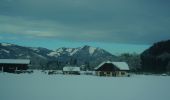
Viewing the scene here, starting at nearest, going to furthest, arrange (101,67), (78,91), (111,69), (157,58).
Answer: (78,91)
(111,69)
(101,67)
(157,58)

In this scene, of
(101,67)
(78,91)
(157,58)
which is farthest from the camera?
(157,58)

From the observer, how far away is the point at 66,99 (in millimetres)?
17766

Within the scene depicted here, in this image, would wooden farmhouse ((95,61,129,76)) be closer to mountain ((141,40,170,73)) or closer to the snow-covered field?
mountain ((141,40,170,73))

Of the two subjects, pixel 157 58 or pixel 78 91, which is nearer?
pixel 78 91

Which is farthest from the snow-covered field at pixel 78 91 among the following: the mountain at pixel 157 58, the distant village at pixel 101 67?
the mountain at pixel 157 58

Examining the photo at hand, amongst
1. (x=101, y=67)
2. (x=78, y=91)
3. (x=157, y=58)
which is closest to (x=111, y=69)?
(x=101, y=67)

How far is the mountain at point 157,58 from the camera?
126688 mm

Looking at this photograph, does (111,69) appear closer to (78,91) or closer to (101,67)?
(101,67)

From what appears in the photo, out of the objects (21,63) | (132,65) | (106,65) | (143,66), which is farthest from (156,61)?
(21,63)

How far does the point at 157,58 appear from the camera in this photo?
129m

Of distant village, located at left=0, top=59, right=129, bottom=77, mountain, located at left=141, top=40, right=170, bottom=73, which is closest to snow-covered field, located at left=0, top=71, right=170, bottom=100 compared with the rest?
distant village, located at left=0, top=59, right=129, bottom=77

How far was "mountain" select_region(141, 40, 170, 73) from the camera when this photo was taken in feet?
416

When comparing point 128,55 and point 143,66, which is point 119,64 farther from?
point 128,55

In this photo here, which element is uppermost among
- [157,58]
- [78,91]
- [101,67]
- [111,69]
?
[157,58]
